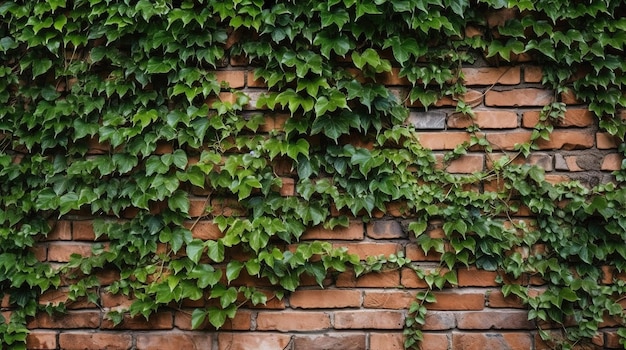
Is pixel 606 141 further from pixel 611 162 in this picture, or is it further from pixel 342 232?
pixel 342 232

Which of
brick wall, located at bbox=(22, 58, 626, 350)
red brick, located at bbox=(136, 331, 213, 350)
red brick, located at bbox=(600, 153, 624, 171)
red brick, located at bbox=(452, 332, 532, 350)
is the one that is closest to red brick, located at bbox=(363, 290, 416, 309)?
brick wall, located at bbox=(22, 58, 626, 350)

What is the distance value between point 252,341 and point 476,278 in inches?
34.7

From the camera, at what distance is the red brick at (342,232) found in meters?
1.79

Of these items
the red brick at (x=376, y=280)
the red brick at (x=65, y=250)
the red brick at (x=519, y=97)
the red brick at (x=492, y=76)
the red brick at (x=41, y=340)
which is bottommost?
the red brick at (x=41, y=340)

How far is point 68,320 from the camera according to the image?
6.07 ft

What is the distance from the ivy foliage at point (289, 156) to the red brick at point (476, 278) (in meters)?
0.04

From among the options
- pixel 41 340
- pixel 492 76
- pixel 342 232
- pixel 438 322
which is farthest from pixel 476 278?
pixel 41 340

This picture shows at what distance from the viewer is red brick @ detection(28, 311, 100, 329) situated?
1.84m

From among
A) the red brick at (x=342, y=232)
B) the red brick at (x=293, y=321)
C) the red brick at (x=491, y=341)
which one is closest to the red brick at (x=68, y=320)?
the red brick at (x=293, y=321)

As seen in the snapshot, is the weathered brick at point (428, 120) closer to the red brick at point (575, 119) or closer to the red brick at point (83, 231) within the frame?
the red brick at point (575, 119)

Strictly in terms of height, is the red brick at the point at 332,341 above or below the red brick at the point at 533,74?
below

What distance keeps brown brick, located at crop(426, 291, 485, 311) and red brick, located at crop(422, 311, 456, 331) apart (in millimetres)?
29

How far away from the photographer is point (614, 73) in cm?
174

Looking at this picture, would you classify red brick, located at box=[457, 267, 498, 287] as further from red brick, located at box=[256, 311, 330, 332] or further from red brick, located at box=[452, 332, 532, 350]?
red brick, located at box=[256, 311, 330, 332]
